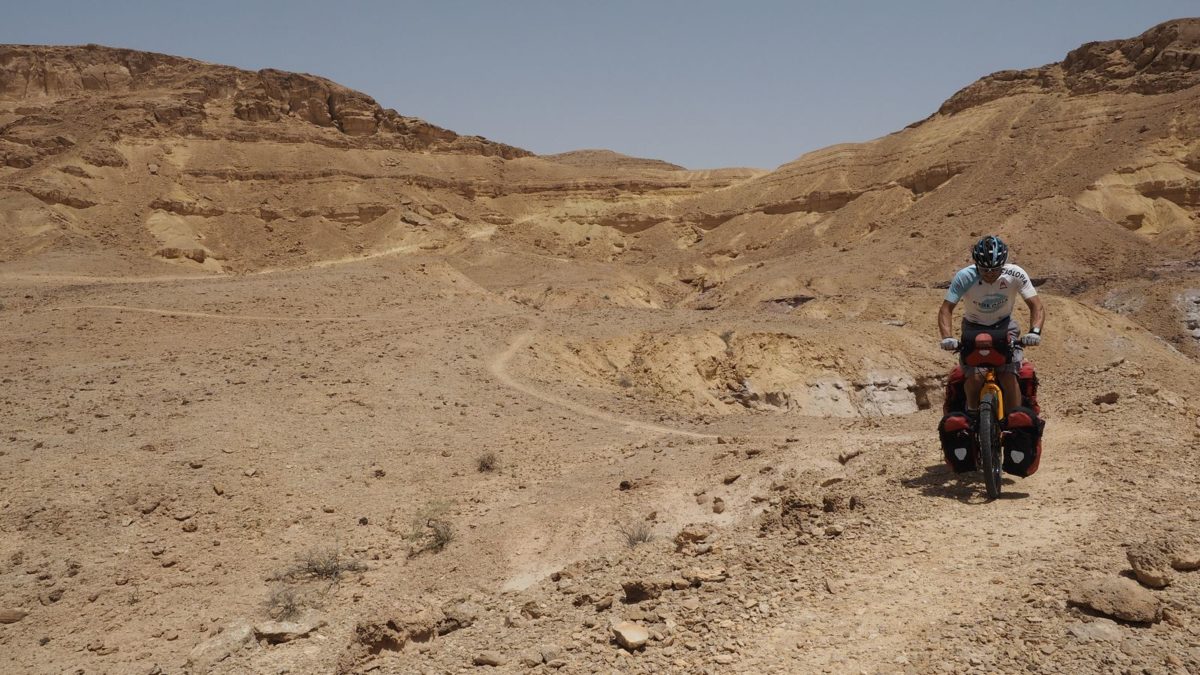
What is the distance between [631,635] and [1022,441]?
3228 mm

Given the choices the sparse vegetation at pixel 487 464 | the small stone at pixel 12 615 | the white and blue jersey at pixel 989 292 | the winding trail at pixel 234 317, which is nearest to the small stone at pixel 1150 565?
the white and blue jersey at pixel 989 292

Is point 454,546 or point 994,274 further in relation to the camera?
point 454,546

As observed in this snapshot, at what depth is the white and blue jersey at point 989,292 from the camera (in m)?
5.86

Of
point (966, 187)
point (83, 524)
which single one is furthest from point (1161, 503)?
point (966, 187)

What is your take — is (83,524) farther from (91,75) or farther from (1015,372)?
(91,75)

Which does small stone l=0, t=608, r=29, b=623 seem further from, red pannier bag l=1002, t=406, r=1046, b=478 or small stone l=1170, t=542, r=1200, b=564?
small stone l=1170, t=542, r=1200, b=564

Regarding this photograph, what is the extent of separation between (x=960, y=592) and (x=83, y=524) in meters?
7.87

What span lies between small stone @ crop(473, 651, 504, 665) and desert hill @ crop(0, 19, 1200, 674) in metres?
0.01

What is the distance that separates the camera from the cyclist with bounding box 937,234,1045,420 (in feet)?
19.1

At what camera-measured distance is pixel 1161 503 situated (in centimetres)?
496

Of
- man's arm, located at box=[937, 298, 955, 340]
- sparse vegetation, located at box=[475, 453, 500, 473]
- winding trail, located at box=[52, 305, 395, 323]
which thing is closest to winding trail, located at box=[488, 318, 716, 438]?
sparse vegetation, located at box=[475, 453, 500, 473]

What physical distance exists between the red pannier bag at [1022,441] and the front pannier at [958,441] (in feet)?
0.75

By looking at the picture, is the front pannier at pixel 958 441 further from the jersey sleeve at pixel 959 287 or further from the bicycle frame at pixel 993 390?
the jersey sleeve at pixel 959 287

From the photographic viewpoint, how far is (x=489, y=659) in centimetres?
461
